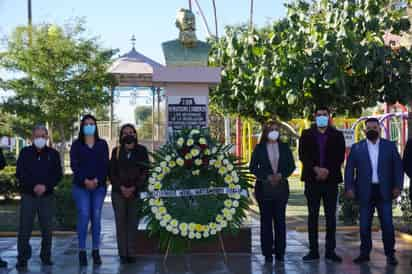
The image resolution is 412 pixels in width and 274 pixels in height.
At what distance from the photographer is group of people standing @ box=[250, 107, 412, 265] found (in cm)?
884

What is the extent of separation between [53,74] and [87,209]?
11090 millimetres

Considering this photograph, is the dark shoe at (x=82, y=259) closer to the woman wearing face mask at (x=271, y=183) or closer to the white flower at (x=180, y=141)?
the white flower at (x=180, y=141)

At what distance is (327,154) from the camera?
893 cm

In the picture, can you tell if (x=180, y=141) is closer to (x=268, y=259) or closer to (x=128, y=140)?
(x=128, y=140)

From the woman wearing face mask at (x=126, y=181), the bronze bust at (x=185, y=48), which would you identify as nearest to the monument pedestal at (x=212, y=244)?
the woman wearing face mask at (x=126, y=181)

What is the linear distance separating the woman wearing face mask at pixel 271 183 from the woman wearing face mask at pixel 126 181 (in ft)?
4.91

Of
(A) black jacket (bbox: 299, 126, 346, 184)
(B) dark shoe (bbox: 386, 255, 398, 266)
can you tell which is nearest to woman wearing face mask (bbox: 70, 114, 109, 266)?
(A) black jacket (bbox: 299, 126, 346, 184)

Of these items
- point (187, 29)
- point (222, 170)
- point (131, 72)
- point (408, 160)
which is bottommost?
point (222, 170)

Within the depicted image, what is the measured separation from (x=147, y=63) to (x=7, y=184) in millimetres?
6831

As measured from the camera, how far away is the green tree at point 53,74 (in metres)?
19.2

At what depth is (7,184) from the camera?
1773 cm

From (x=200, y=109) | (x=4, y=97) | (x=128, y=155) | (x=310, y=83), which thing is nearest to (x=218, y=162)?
(x=128, y=155)

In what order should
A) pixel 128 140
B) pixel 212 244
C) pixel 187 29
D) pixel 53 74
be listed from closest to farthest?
1. pixel 128 140
2. pixel 212 244
3. pixel 187 29
4. pixel 53 74

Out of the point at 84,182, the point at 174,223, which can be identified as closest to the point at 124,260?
the point at 174,223
